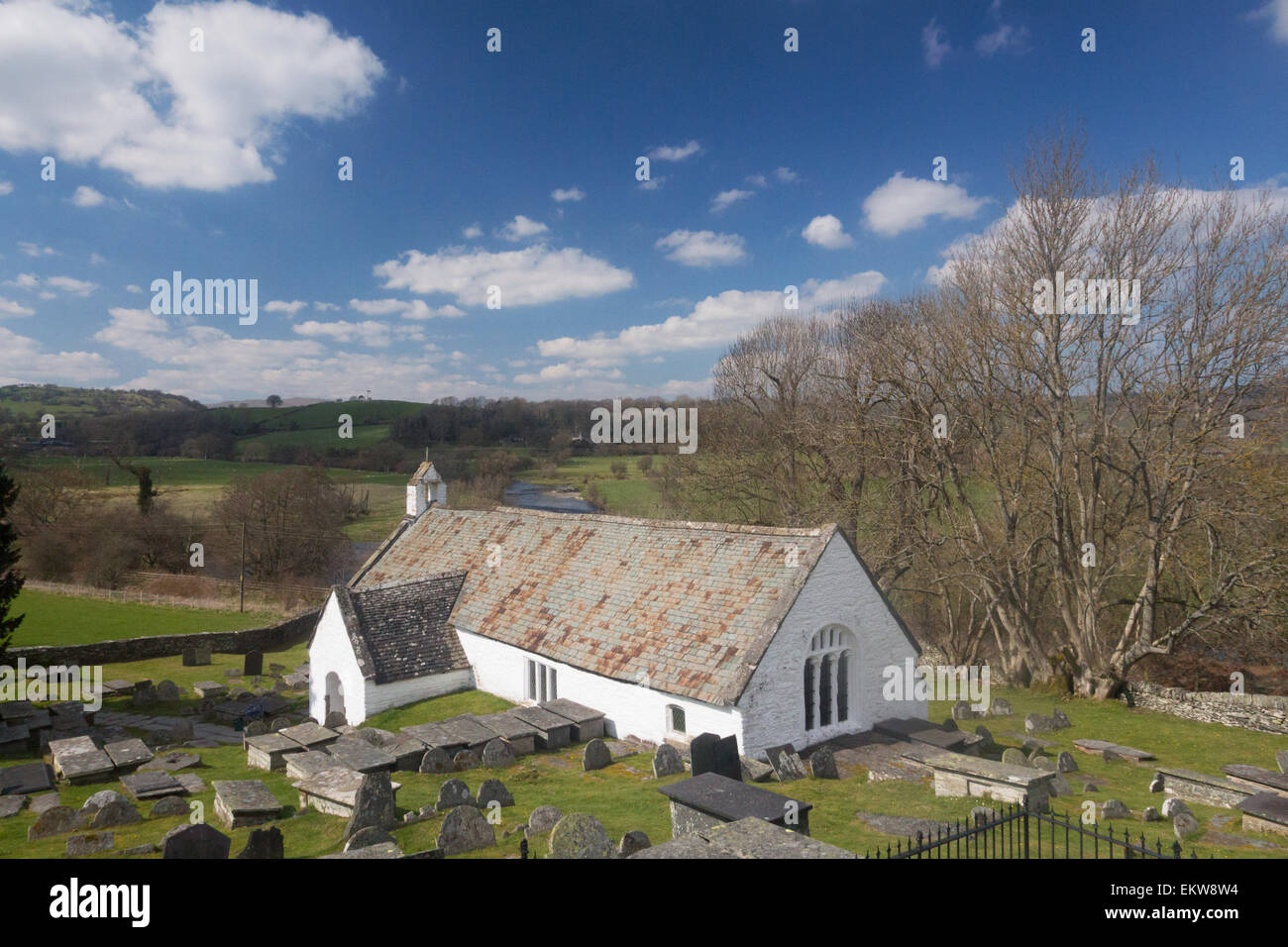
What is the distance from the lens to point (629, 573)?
2189 cm

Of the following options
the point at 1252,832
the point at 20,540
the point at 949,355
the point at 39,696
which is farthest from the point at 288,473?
the point at 1252,832

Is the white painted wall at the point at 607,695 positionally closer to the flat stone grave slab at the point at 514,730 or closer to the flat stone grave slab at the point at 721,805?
the flat stone grave slab at the point at 514,730

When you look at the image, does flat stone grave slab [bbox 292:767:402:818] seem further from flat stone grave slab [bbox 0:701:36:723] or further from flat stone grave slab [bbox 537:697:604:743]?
flat stone grave slab [bbox 0:701:36:723]

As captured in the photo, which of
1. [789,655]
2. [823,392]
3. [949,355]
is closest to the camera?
[789,655]

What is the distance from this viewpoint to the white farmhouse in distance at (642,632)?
1716 cm

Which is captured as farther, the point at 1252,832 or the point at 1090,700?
the point at 1090,700

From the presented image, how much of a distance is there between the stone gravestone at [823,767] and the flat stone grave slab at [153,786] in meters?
13.7

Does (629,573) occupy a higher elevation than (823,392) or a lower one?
lower

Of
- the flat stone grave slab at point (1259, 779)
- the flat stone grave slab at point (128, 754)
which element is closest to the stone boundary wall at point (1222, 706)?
the flat stone grave slab at point (1259, 779)

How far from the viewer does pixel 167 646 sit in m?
36.8

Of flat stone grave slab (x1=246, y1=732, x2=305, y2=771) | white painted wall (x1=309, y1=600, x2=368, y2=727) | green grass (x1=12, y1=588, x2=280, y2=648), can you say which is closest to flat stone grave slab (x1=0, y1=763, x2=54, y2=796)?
flat stone grave slab (x1=246, y1=732, x2=305, y2=771)

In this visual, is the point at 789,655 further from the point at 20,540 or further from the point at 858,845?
the point at 20,540
